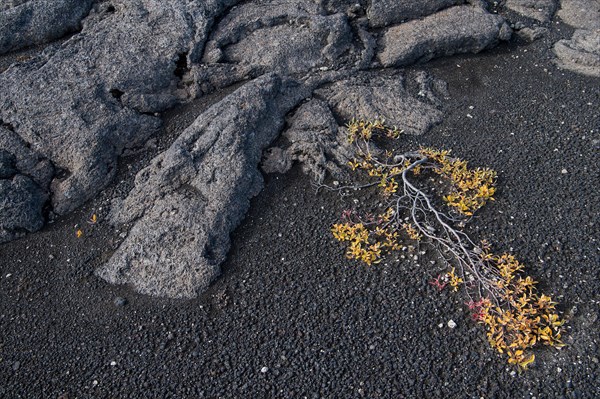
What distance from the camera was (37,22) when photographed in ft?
21.8

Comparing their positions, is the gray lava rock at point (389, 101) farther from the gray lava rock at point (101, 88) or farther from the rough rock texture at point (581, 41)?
the gray lava rock at point (101, 88)

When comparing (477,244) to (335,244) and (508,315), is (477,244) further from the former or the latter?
(335,244)

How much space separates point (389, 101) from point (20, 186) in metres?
3.88

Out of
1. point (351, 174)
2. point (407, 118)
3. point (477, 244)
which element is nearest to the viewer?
point (477, 244)

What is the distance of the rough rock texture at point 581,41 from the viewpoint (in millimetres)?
6254

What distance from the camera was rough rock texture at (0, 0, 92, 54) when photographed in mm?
6609

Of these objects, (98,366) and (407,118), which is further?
(407,118)

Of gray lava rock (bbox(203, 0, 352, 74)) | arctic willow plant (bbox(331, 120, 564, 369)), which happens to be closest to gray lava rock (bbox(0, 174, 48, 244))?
gray lava rock (bbox(203, 0, 352, 74))

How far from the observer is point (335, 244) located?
4.57 m

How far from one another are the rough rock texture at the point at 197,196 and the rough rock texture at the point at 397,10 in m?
1.88

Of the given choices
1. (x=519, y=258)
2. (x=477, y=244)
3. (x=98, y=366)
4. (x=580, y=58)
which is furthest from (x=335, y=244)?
(x=580, y=58)

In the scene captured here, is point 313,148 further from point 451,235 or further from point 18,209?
point 18,209

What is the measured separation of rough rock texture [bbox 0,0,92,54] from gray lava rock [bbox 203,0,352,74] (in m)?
2.09

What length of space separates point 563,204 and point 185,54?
4363mm
